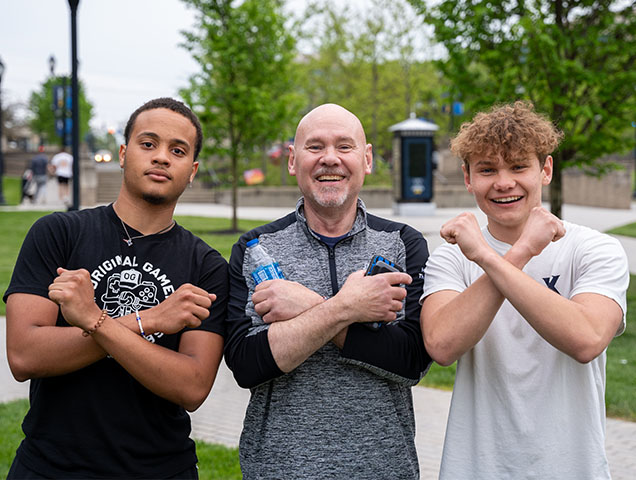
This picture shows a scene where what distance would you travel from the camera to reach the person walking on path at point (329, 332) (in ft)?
8.14

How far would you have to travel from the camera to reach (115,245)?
8.68 feet

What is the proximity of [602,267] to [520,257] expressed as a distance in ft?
1.21

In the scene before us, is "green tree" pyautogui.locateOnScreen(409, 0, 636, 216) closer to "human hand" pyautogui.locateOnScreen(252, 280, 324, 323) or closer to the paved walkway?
the paved walkway

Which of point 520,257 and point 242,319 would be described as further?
point 242,319

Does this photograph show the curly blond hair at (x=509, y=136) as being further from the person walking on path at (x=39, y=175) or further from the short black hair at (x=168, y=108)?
the person walking on path at (x=39, y=175)

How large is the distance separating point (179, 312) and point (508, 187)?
1.25 m

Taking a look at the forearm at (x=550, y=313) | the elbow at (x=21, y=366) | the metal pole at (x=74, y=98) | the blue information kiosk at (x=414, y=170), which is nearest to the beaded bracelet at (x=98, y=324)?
the elbow at (x=21, y=366)

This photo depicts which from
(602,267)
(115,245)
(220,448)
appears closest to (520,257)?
(602,267)

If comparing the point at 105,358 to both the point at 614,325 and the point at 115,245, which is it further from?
the point at 614,325

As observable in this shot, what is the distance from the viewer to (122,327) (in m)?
2.37

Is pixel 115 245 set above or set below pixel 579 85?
below

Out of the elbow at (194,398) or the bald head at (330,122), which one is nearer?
the elbow at (194,398)

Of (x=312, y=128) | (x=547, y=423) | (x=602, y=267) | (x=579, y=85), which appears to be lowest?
(x=547, y=423)

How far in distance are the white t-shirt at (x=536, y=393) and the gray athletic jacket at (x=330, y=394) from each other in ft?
0.64
